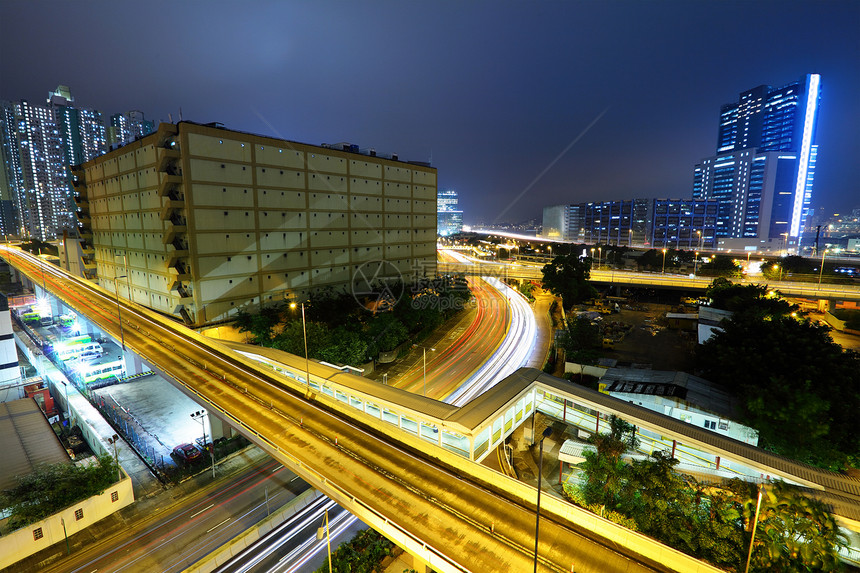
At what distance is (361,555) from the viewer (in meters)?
15.6

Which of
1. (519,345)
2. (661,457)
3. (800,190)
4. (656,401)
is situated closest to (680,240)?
(800,190)

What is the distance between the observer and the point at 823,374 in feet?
65.8

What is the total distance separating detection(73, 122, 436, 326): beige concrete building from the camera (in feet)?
113

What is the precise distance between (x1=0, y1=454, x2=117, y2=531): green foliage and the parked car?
4.54m

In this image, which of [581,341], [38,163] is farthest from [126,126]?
[581,341]

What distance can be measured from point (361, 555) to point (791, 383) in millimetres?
23042

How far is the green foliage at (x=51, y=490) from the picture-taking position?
1698 centimetres

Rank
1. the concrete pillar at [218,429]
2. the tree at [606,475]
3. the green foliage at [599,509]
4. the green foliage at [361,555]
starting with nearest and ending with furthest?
the green foliage at [599,509] < the tree at [606,475] < the green foliage at [361,555] < the concrete pillar at [218,429]

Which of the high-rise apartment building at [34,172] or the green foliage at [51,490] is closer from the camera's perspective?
the green foliage at [51,490]

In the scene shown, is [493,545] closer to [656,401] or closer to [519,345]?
[656,401]

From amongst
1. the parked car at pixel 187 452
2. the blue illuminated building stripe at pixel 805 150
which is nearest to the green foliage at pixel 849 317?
the parked car at pixel 187 452

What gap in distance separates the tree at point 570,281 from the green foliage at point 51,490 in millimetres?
50621

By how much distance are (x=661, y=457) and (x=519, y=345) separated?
25.1 meters

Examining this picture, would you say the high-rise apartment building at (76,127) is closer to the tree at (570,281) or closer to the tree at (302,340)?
the tree at (302,340)
